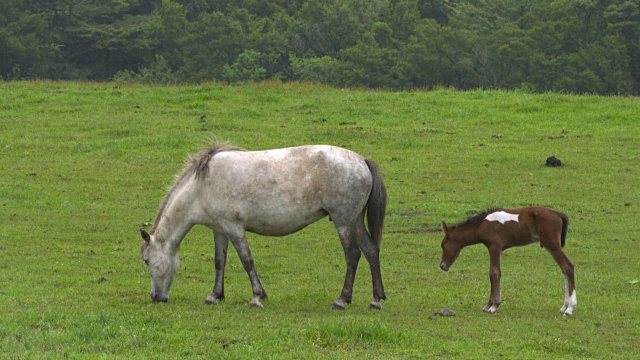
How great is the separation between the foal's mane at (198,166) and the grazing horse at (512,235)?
3155mm

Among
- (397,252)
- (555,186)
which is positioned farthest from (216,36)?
(397,252)

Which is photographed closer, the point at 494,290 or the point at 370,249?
the point at 494,290

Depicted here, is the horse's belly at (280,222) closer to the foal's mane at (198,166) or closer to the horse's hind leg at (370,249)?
the horse's hind leg at (370,249)

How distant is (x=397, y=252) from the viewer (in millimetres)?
16203

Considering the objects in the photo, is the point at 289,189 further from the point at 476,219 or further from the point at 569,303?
the point at 569,303

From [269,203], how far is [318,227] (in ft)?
23.4

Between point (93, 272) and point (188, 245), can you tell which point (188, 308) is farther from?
point (188, 245)

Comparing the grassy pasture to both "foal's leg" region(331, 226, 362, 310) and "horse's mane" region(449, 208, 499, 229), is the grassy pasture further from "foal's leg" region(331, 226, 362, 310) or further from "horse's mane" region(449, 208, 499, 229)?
"horse's mane" region(449, 208, 499, 229)

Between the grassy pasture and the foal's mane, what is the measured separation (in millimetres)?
1401

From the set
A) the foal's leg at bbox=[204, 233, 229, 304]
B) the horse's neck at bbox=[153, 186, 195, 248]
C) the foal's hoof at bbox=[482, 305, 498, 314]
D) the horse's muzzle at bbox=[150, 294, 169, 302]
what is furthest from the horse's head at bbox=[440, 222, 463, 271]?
the horse's muzzle at bbox=[150, 294, 169, 302]

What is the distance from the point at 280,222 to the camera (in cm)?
1143

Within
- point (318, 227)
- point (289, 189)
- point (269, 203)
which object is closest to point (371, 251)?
point (289, 189)

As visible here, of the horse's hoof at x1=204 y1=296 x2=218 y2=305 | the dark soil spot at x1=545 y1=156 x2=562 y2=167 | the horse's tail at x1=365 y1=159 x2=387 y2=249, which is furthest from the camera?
the dark soil spot at x1=545 y1=156 x2=562 y2=167

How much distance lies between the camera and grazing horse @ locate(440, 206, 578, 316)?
36.8 ft
